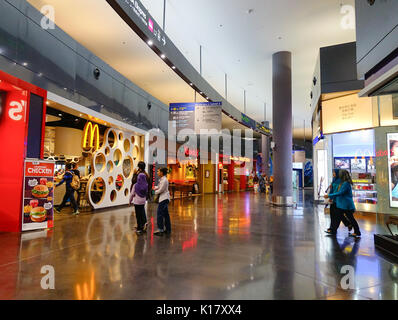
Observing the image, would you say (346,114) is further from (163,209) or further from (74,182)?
(74,182)

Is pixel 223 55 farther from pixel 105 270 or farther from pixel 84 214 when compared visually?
pixel 105 270

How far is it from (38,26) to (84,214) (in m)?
4.99

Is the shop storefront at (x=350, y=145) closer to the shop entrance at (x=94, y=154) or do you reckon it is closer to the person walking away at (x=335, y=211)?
the person walking away at (x=335, y=211)

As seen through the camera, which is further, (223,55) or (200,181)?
(200,181)

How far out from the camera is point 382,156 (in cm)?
816

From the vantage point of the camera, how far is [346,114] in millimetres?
7391

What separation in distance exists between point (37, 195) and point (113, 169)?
3957 mm

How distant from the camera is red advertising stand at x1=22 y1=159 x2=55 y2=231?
17.8ft

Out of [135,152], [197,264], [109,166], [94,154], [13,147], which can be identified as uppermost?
[135,152]

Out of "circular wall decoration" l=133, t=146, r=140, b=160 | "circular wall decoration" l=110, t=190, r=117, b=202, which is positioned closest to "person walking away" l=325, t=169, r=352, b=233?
"circular wall decoration" l=110, t=190, r=117, b=202

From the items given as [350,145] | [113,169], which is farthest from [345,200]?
[113,169]

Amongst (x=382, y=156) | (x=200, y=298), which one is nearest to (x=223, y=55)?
(x=382, y=156)

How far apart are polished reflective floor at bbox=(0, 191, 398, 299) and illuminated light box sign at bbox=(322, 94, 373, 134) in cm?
292

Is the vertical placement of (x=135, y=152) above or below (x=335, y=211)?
above
